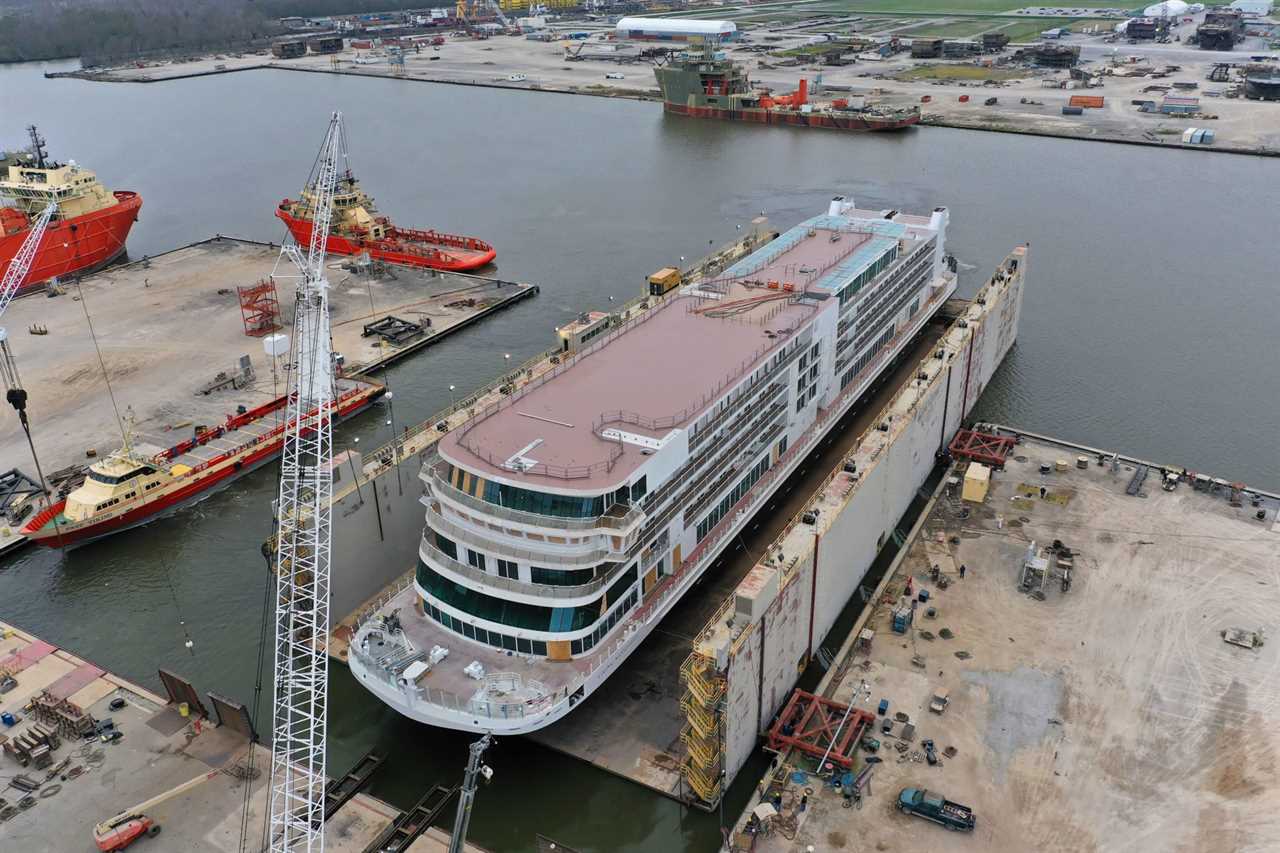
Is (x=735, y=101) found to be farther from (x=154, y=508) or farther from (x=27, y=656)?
(x=27, y=656)

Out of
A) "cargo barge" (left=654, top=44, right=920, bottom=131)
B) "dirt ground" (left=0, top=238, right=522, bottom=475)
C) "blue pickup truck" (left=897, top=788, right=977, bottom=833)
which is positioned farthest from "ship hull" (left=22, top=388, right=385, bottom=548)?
"cargo barge" (left=654, top=44, right=920, bottom=131)

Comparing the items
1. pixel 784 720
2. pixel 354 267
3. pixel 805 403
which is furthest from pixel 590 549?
pixel 354 267

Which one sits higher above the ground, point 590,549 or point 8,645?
point 590,549

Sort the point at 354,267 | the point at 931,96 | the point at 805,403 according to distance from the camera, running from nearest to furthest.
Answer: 1. the point at 805,403
2. the point at 354,267
3. the point at 931,96

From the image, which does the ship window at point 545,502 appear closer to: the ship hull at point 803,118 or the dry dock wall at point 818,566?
the dry dock wall at point 818,566

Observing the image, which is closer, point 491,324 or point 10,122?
point 491,324

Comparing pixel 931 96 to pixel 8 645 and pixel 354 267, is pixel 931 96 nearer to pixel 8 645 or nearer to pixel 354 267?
pixel 354 267

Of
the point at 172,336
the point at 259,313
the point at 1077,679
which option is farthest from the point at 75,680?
the point at 172,336

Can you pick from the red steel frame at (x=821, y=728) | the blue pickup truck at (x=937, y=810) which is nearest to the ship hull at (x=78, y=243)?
the red steel frame at (x=821, y=728)
